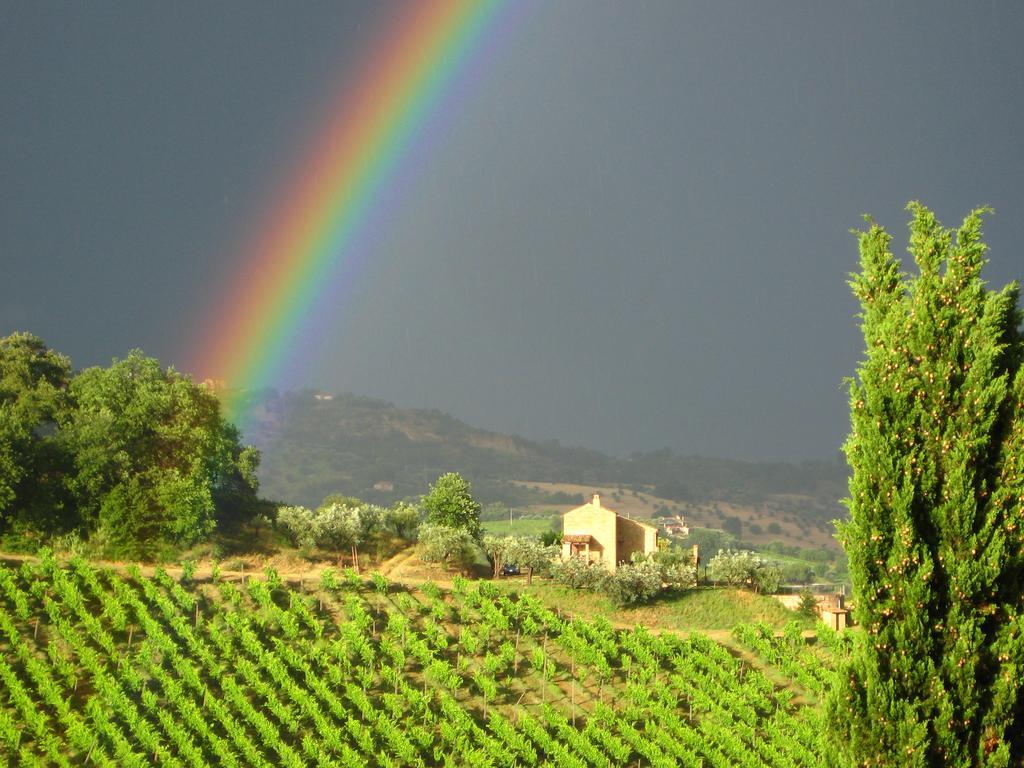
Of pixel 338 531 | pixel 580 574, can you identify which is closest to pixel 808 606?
pixel 580 574

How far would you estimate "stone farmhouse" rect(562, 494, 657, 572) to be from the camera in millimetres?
49959

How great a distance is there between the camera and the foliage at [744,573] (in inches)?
1759

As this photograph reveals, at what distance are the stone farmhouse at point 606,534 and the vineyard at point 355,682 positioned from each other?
55.6ft

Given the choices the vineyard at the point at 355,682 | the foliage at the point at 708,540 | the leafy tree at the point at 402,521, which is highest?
the leafy tree at the point at 402,521

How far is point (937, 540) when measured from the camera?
10977 mm

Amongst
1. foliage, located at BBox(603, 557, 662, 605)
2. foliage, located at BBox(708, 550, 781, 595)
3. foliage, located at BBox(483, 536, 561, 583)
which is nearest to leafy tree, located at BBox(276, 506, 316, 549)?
foliage, located at BBox(483, 536, 561, 583)

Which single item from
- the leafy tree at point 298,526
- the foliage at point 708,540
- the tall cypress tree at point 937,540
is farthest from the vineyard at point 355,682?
the foliage at point 708,540

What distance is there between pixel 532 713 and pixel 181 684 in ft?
31.3

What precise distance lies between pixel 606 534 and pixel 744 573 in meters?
8.25

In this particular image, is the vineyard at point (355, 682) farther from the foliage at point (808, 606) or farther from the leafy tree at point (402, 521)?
the leafy tree at point (402, 521)

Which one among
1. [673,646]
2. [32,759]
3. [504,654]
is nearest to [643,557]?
[673,646]

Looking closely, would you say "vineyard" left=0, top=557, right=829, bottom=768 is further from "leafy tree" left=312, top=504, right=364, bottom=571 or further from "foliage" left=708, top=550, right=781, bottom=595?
"foliage" left=708, top=550, right=781, bottom=595

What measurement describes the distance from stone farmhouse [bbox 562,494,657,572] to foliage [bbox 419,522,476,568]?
6.27 meters

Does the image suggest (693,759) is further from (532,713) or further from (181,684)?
(181,684)
